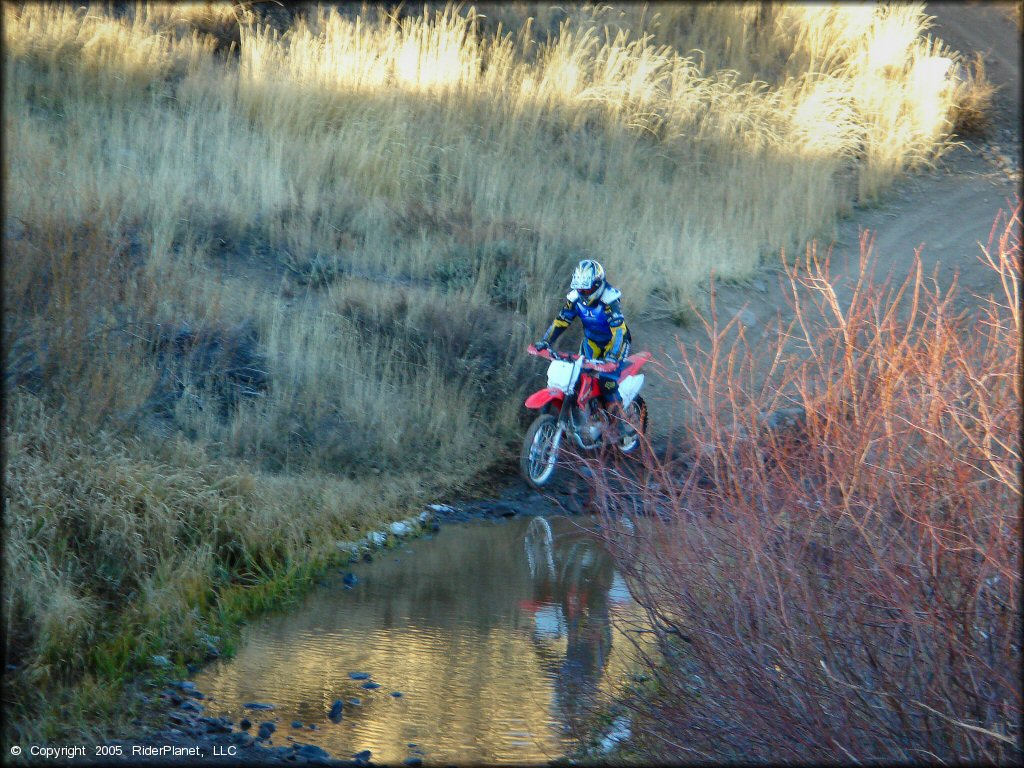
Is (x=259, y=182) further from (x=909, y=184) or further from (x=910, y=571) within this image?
(x=909, y=184)

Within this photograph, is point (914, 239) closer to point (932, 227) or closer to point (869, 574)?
point (932, 227)

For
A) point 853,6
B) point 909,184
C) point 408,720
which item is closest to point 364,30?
point 909,184

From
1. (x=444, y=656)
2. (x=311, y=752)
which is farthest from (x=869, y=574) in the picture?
(x=444, y=656)

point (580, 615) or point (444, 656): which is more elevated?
point (444, 656)

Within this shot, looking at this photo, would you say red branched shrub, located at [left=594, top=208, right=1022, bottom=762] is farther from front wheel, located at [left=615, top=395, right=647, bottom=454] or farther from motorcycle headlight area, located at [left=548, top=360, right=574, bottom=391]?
front wheel, located at [left=615, top=395, right=647, bottom=454]

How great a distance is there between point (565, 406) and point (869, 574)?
19.3 ft

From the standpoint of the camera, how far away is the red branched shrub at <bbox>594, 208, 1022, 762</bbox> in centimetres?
308

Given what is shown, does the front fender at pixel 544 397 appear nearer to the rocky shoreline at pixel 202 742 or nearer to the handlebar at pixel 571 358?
the handlebar at pixel 571 358

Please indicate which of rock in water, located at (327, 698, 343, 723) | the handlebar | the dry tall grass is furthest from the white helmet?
rock in water, located at (327, 698, 343, 723)

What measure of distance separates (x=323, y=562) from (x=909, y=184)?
14.6m

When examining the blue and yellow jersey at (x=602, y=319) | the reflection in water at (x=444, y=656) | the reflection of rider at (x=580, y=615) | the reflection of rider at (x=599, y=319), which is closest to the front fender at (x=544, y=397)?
the reflection of rider at (x=599, y=319)

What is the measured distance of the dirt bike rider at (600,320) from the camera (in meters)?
9.09

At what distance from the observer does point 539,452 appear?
908 cm

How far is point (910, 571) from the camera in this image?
3.22 m
